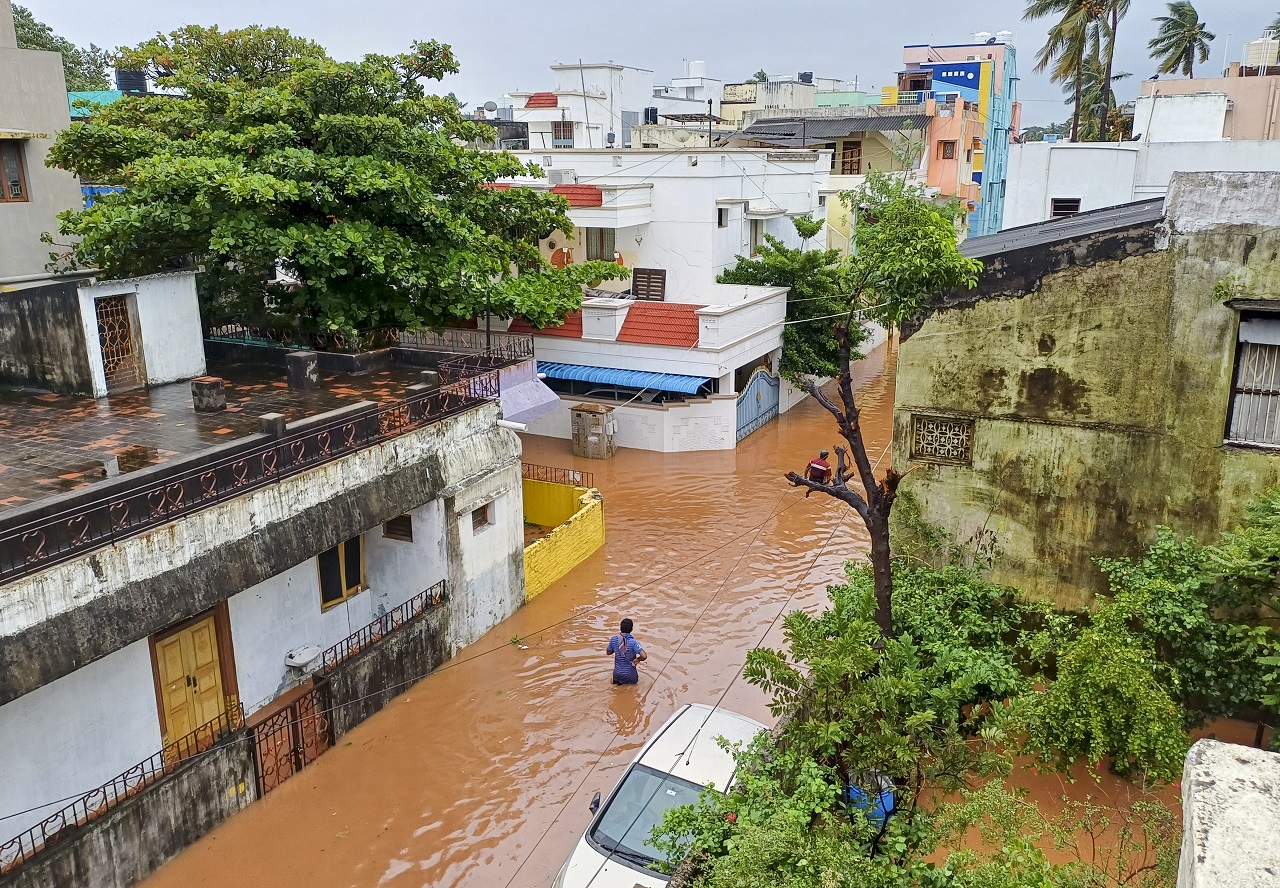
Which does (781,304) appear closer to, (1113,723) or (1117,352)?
(1117,352)

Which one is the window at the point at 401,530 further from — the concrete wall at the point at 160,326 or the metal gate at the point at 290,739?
the concrete wall at the point at 160,326

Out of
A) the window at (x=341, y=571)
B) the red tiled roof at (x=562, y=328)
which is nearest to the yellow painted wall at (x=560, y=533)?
the window at (x=341, y=571)

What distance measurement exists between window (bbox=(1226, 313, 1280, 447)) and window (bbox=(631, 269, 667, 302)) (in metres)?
18.6

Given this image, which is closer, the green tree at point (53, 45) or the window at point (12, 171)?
the window at point (12, 171)

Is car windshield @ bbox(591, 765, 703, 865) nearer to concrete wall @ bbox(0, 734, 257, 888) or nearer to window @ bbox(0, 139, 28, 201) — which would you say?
concrete wall @ bbox(0, 734, 257, 888)

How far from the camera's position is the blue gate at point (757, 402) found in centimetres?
2556

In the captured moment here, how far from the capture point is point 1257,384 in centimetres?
1039

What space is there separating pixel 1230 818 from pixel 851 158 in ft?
131

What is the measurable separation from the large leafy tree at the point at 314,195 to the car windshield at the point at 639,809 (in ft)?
32.5

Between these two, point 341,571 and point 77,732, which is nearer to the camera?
point 77,732

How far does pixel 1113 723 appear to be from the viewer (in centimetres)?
898

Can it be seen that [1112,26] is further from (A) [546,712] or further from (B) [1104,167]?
(A) [546,712]

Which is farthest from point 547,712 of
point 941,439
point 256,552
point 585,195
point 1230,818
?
point 585,195

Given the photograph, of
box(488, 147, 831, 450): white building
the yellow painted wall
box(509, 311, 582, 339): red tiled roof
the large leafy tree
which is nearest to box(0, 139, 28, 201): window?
the large leafy tree
